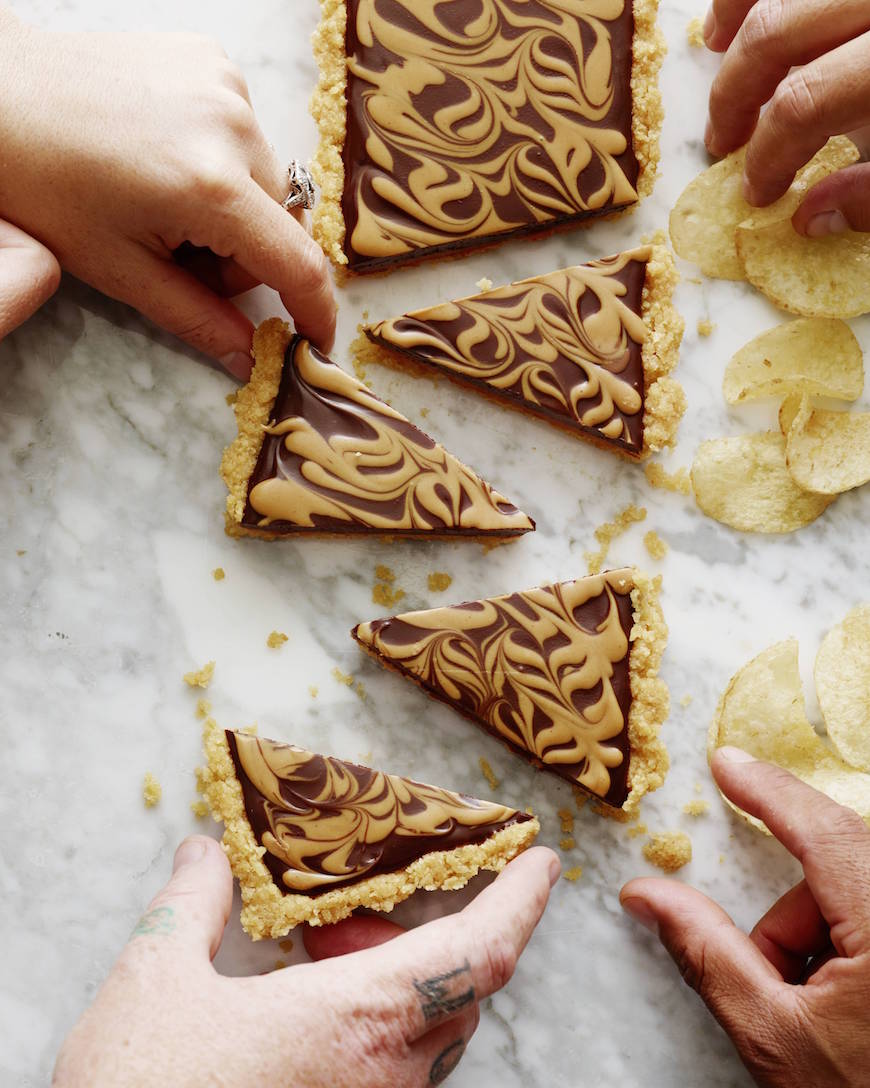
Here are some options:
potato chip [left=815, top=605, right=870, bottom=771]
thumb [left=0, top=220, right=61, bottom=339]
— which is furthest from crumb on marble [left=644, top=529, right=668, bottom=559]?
thumb [left=0, top=220, right=61, bottom=339]

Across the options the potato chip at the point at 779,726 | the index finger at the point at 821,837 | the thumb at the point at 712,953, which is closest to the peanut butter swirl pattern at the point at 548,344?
the potato chip at the point at 779,726

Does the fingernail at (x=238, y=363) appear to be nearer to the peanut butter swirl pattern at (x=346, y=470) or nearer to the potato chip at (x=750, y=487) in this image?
the peanut butter swirl pattern at (x=346, y=470)

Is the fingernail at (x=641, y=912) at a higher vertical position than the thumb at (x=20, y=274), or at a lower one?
lower

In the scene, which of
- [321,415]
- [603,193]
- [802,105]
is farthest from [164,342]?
[802,105]

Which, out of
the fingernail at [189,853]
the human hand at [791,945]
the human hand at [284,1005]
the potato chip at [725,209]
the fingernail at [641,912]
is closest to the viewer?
the human hand at [284,1005]

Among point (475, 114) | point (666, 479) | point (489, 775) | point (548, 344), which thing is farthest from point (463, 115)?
point (489, 775)

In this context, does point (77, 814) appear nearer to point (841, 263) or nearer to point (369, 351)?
point (369, 351)

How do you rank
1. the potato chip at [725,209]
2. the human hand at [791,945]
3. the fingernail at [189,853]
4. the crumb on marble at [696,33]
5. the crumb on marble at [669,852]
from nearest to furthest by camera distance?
the human hand at [791,945], the fingernail at [189,853], the crumb on marble at [669,852], the potato chip at [725,209], the crumb on marble at [696,33]

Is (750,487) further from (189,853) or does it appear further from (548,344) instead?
(189,853)
